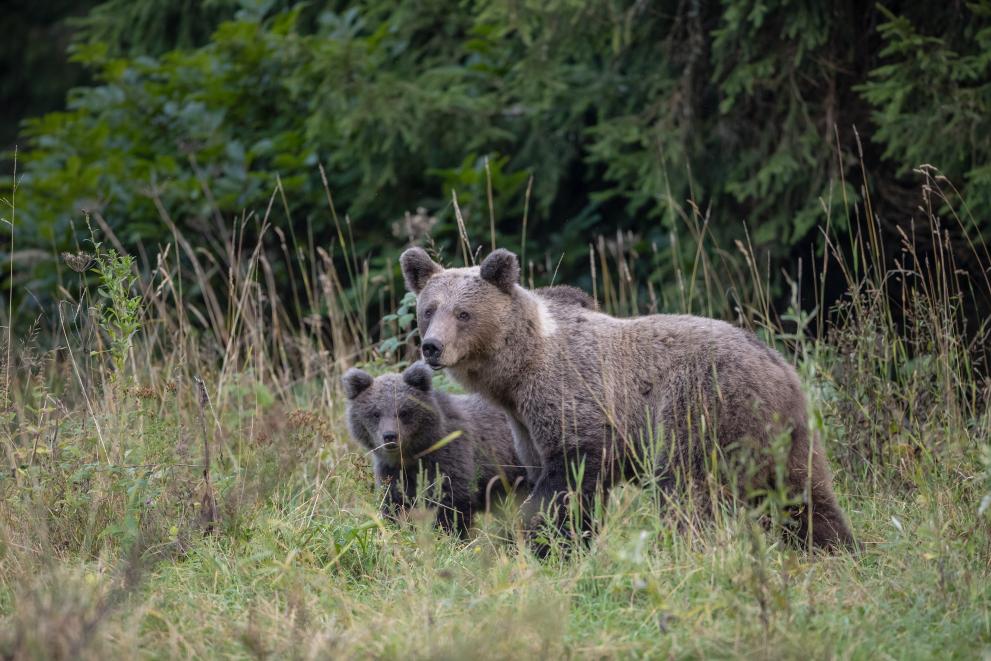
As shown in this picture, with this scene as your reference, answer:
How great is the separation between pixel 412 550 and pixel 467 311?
121 centimetres

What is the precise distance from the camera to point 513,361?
5.62 meters

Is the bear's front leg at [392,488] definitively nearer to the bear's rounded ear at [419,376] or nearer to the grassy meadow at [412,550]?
the grassy meadow at [412,550]

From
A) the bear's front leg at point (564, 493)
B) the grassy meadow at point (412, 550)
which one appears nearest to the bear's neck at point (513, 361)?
the bear's front leg at point (564, 493)

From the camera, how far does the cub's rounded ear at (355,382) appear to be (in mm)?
6277

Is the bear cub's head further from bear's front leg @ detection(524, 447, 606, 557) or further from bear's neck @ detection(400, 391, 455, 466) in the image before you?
bear's front leg @ detection(524, 447, 606, 557)

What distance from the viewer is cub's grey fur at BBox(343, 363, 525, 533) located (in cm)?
600

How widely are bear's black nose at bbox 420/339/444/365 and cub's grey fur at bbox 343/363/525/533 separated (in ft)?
2.00

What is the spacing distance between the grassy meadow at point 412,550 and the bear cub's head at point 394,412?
0.26m

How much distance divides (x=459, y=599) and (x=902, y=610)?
1.70 metres

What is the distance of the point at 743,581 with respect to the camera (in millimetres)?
4137

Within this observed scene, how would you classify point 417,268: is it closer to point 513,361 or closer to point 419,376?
point 419,376

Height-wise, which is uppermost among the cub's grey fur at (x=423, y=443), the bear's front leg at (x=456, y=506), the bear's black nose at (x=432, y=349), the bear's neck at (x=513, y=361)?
the bear's black nose at (x=432, y=349)

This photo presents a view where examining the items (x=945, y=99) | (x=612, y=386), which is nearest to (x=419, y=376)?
(x=612, y=386)

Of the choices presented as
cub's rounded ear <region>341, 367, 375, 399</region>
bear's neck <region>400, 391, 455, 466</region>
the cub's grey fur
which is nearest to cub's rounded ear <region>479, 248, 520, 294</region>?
the cub's grey fur
